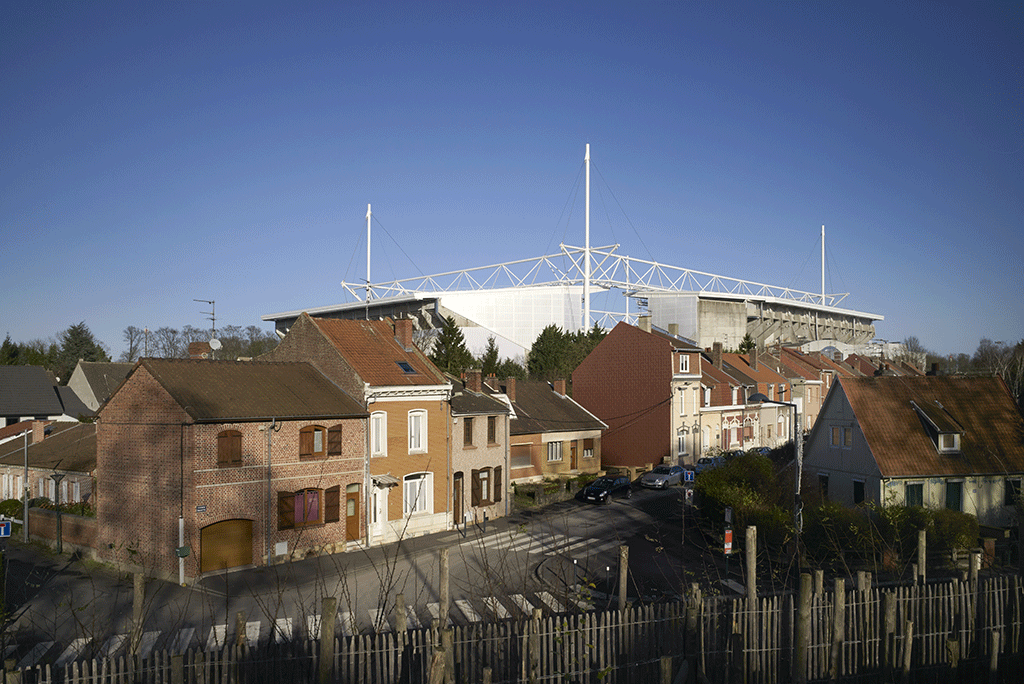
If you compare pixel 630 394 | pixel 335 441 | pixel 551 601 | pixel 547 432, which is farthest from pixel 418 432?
pixel 630 394

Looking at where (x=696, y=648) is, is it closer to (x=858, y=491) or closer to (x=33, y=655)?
(x=33, y=655)

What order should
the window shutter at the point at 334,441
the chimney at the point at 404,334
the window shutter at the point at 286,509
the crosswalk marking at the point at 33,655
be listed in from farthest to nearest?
the chimney at the point at 404,334
the window shutter at the point at 334,441
the window shutter at the point at 286,509
the crosswalk marking at the point at 33,655

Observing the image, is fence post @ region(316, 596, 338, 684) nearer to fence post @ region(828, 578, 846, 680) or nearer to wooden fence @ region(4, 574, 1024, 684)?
wooden fence @ region(4, 574, 1024, 684)

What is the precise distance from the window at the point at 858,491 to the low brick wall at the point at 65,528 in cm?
3172

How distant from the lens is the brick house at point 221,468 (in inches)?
1028

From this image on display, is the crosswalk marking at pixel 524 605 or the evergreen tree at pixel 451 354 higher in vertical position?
the evergreen tree at pixel 451 354

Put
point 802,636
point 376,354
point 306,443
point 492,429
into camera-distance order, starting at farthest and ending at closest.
→ point 492,429
point 376,354
point 306,443
point 802,636

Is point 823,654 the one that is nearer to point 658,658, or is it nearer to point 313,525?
point 658,658

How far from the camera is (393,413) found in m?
32.6

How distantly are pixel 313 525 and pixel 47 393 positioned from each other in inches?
1871

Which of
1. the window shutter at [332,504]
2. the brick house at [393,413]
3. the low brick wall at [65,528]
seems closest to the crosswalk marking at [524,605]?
the window shutter at [332,504]

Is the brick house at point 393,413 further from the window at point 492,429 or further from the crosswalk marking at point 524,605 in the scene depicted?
the crosswalk marking at point 524,605

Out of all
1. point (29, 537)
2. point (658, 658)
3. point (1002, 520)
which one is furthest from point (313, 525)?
point (1002, 520)

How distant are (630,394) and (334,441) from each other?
29.0 metres
